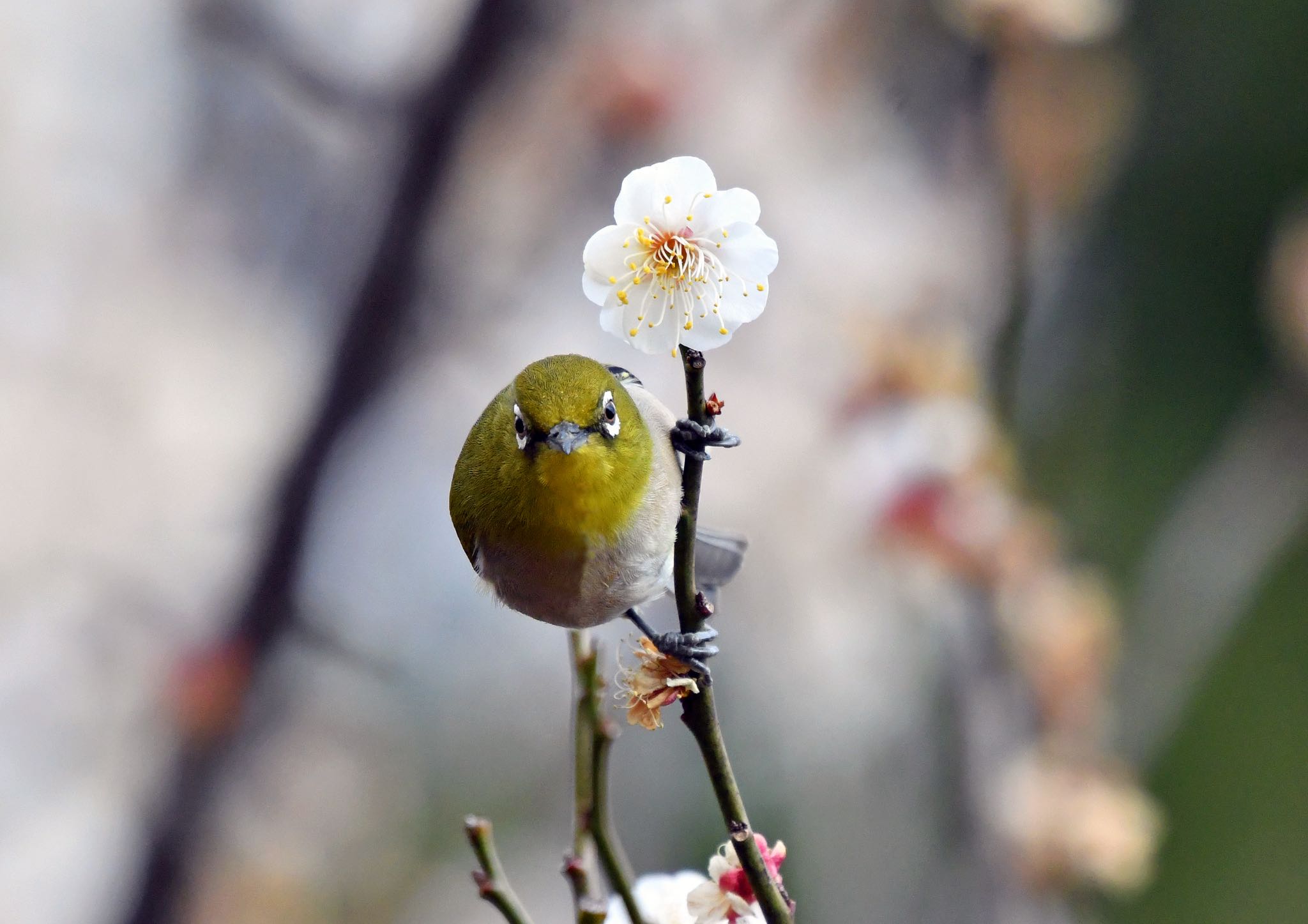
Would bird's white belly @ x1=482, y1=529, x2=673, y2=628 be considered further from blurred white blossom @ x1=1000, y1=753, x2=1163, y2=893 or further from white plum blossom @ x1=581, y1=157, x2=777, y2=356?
blurred white blossom @ x1=1000, y1=753, x2=1163, y2=893

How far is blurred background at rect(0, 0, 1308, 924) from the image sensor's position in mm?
1385

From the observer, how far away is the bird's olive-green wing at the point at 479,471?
1.99 ft

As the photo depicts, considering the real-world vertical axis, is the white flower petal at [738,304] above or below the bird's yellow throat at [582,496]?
above

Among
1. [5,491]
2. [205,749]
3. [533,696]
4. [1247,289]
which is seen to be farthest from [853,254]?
[5,491]

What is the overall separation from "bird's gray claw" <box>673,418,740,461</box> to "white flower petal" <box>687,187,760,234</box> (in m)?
0.09

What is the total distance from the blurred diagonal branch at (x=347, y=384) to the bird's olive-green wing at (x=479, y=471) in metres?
0.84

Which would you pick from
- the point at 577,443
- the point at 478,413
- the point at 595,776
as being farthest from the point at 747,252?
the point at 478,413

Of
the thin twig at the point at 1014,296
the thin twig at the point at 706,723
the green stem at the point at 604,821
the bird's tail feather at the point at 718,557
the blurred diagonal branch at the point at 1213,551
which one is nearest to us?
the thin twig at the point at 706,723

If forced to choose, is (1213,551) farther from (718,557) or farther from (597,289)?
(597,289)

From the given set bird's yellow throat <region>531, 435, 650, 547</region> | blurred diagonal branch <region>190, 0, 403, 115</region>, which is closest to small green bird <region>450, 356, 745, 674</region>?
bird's yellow throat <region>531, 435, 650, 547</region>

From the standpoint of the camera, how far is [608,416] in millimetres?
590

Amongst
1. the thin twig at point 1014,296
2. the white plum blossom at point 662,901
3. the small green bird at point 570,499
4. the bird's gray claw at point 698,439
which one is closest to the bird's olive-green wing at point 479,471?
the small green bird at point 570,499

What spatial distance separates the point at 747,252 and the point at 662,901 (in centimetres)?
36

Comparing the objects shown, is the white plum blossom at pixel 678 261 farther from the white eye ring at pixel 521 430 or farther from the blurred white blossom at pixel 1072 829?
the blurred white blossom at pixel 1072 829
